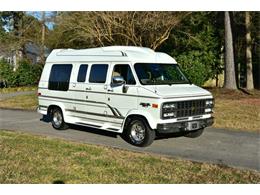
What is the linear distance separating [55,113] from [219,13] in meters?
17.9

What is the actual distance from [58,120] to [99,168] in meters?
5.09

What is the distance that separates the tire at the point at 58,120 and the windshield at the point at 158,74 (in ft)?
11.2

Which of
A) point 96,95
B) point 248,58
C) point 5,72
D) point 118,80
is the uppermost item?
point 248,58

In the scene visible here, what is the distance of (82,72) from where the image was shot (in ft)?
36.1

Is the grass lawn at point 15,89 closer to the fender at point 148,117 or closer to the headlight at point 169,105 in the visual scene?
the fender at point 148,117

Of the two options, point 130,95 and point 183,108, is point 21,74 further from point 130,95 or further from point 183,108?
point 183,108

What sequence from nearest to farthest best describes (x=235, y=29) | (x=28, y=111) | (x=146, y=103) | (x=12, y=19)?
1. (x=146, y=103)
2. (x=28, y=111)
3. (x=235, y=29)
4. (x=12, y=19)

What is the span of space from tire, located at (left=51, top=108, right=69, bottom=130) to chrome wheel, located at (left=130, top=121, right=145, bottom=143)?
122 inches

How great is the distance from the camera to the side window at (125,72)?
9.55 metres

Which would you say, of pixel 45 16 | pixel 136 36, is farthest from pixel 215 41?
pixel 45 16

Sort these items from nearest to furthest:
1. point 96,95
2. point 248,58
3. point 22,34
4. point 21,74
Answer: point 96,95 → point 248,58 → point 21,74 → point 22,34

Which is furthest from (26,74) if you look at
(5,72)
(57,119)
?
(57,119)

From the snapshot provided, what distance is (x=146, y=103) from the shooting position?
29.4ft

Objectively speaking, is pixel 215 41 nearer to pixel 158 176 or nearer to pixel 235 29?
pixel 235 29
